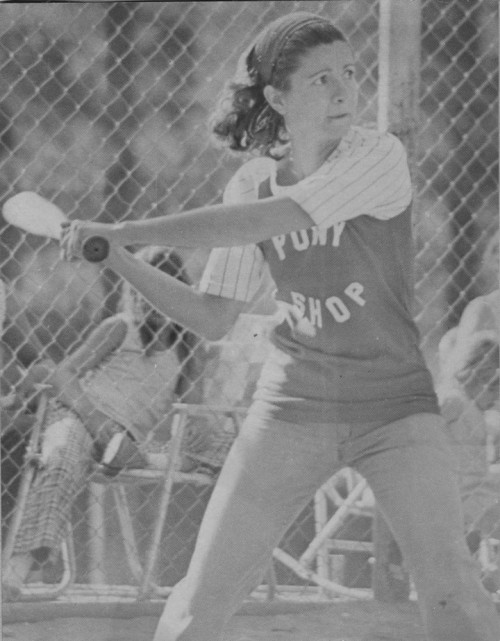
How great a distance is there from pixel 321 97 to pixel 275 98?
0.10 metres

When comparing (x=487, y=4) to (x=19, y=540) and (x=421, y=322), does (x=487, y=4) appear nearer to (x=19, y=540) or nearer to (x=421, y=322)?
(x=421, y=322)

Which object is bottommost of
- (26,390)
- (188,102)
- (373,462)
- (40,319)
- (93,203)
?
(373,462)

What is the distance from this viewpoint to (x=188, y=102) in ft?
7.13

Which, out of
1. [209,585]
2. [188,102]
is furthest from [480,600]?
[188,102]

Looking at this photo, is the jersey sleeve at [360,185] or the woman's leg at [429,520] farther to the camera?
the jersey sleeve at [360,185]

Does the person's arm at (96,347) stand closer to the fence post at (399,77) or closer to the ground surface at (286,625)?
the ground surface at (286,625)

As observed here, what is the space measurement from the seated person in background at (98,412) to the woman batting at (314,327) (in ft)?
0.79

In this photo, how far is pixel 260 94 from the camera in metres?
1.99

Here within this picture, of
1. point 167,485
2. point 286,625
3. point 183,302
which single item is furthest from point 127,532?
point 183,302

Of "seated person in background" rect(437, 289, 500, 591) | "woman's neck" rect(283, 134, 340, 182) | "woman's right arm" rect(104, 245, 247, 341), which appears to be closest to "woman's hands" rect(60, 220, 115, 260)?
"woman's right arm" rect(104, 245, 247, 341)

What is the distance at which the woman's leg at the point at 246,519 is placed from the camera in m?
1.71

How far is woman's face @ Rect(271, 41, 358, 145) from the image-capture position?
6.25 feet

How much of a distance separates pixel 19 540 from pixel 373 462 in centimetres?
90

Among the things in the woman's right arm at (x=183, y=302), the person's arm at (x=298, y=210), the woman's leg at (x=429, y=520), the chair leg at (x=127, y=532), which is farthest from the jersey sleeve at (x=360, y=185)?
the chair leg at (x=127, y=532)
